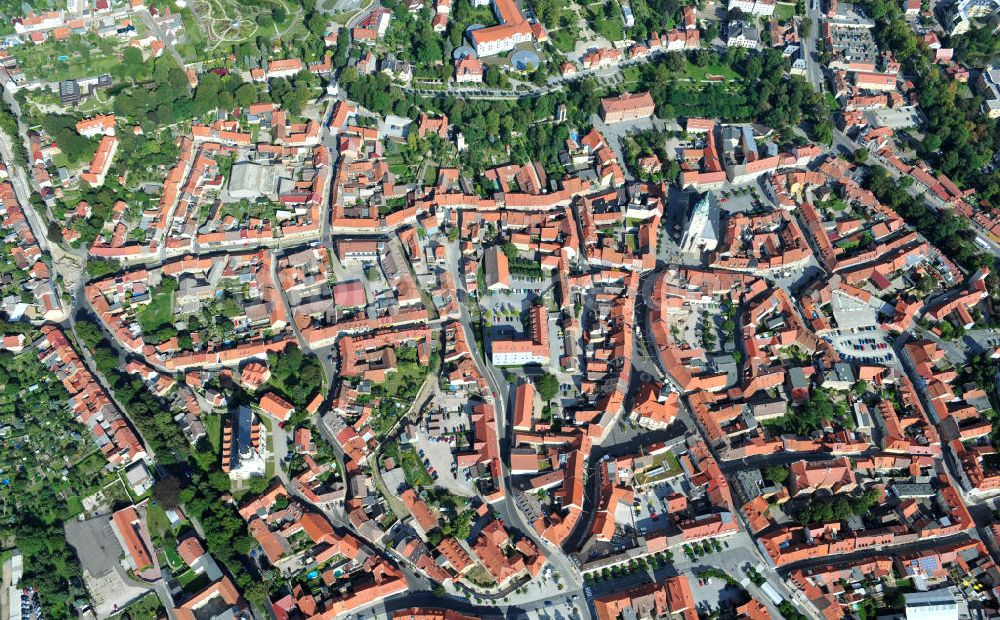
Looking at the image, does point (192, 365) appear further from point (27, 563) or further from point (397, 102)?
point (397, 102)

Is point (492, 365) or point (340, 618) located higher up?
point (492, 365)

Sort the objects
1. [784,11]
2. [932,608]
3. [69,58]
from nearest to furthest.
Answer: [932,608] < [69,58] < [784,11]

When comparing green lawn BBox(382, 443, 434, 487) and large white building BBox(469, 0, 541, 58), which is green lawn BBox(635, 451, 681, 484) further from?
large white building BBox(469, 0, 541, 58)

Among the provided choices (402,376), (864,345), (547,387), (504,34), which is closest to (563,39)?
(504,34)

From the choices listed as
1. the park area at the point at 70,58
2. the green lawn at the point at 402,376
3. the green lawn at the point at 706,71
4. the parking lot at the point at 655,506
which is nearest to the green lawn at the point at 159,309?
the green lawn at the point at 402,376

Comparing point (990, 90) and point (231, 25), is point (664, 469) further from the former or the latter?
point (231, 25)

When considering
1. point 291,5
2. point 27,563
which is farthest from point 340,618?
point 291,5

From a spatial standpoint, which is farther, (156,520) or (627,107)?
(627,107)

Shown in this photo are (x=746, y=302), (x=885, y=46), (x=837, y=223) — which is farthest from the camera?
(x=885, y=46)
